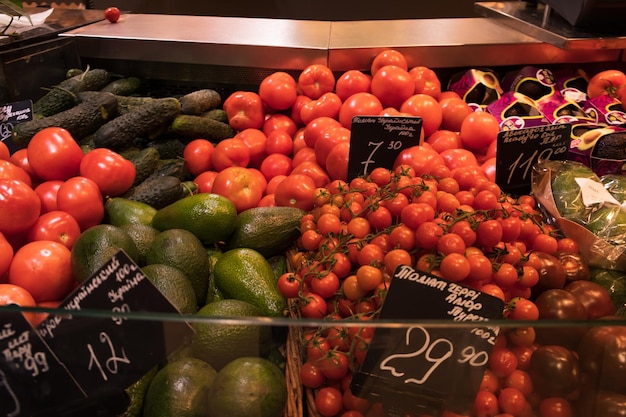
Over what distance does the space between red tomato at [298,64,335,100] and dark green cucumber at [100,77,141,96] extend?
2.37 ft

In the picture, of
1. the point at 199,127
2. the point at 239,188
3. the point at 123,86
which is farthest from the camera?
the point at 123,86

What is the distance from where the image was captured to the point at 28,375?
76 centimetres

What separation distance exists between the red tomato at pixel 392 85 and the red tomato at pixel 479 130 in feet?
0.84

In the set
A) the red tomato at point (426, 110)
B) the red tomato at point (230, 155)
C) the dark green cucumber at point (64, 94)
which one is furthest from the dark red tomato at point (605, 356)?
the dark green cucumber at point (64, 94)

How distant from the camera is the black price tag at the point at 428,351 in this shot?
29.9 inches

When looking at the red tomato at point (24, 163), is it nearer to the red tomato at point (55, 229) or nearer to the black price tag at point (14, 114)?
the black price tag at point (14, 114)

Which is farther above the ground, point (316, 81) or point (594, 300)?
point (316, 81)

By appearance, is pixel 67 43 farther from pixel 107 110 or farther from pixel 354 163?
pixel 354 163

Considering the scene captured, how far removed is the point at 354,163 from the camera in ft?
5.27

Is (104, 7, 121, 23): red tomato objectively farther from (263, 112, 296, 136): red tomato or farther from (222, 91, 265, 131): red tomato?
(263, 112, 296, 136): red tomato

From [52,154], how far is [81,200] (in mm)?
253

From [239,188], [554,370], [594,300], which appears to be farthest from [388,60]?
[554,370]

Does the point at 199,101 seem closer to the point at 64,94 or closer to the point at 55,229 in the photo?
the point at 64,94

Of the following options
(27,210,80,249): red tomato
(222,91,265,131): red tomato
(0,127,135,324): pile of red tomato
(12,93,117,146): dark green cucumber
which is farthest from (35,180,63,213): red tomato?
(222,91,265,131): red tomato
